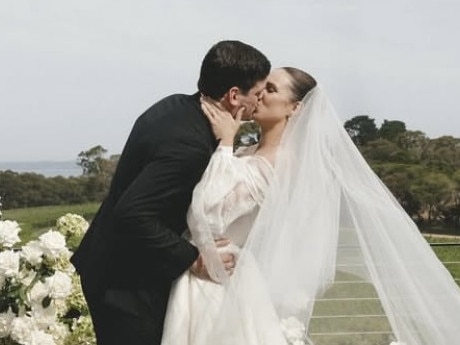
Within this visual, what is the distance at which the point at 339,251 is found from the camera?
2.91 m

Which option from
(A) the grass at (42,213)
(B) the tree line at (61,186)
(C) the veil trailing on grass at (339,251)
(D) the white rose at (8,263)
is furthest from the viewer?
(B) the tree line at (61,186)

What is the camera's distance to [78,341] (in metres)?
3.82

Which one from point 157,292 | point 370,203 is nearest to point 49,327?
point 157,292

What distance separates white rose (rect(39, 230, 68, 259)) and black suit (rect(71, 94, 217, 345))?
0.78 m

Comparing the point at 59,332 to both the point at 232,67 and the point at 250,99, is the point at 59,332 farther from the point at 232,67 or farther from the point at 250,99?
the point at 232,67

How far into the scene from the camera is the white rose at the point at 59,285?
3508 millimetres

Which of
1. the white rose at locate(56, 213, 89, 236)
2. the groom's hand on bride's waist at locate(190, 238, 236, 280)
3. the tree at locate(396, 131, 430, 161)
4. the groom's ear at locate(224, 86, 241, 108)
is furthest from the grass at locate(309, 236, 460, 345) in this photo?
the tree at locate(396, 131, 430, 161)

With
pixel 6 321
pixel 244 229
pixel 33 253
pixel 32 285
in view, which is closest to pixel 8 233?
pixel 33 253

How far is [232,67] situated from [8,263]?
4.98 feet

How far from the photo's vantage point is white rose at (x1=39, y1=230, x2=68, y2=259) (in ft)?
11.7

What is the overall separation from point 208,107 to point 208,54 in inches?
6.5

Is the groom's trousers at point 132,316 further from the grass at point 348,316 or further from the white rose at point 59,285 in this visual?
the white rose at point 59,285

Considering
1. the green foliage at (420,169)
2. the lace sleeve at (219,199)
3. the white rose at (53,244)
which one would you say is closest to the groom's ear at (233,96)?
the lace sleeve at (219,199)

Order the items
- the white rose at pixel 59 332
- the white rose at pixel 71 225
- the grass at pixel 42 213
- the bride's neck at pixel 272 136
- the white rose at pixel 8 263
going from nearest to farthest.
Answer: the bride's neck at pixel 272 136, the white rose at pixel 8 263, the white rose at pixel 59 332, the white rose at pixel 71 225, the grass at pixel 42 213
